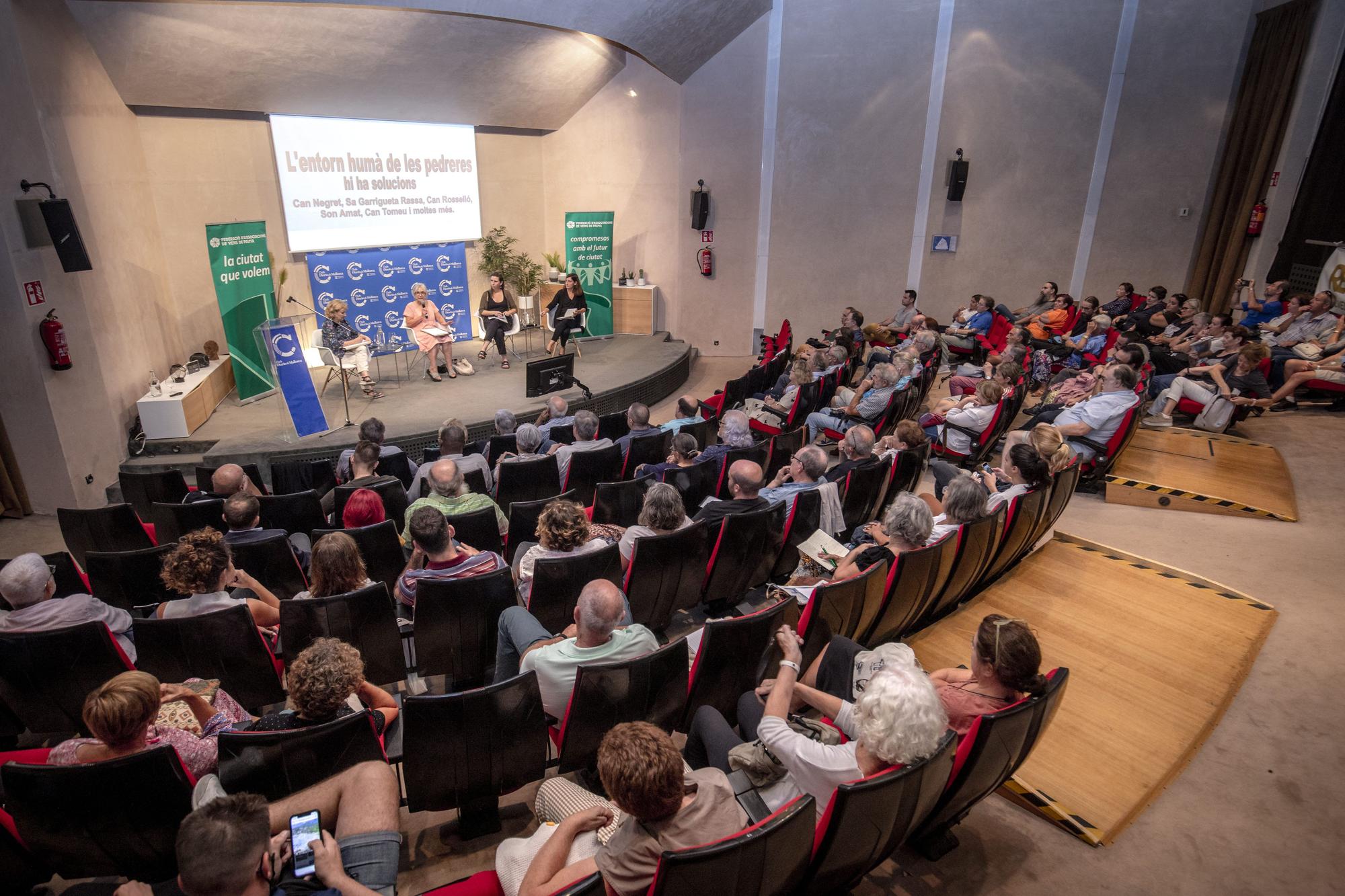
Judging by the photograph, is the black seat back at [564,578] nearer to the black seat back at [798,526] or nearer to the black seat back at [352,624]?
the black seat back at [352,624]

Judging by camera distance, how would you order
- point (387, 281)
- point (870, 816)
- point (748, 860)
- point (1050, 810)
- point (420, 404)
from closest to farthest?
point (748, 860)
point (870, 816)
point (1050, 810)
point (420, 404)
point (387, 281)

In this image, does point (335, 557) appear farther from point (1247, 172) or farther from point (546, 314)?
point (1247, 172)

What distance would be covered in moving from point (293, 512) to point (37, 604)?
1502 mm

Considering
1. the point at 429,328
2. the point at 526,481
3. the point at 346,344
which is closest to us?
the point at 526,481

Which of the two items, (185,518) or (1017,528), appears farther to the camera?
(185,518)

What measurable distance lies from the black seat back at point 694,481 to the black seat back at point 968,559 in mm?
1568

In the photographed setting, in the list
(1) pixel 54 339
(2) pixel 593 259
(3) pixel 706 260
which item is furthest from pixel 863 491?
(2) pixel 593 259

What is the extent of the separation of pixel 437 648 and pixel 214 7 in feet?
22.9

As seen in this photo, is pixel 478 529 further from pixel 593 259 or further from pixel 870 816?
pixel 593 259

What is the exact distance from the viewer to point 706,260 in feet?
37.5

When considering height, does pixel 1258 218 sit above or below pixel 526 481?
above

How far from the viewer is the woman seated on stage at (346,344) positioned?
7816 millimetres

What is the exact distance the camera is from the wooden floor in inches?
201

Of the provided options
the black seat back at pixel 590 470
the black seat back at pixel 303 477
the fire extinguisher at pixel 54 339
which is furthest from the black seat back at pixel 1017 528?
the fire extinguisher at pixel 54 339
